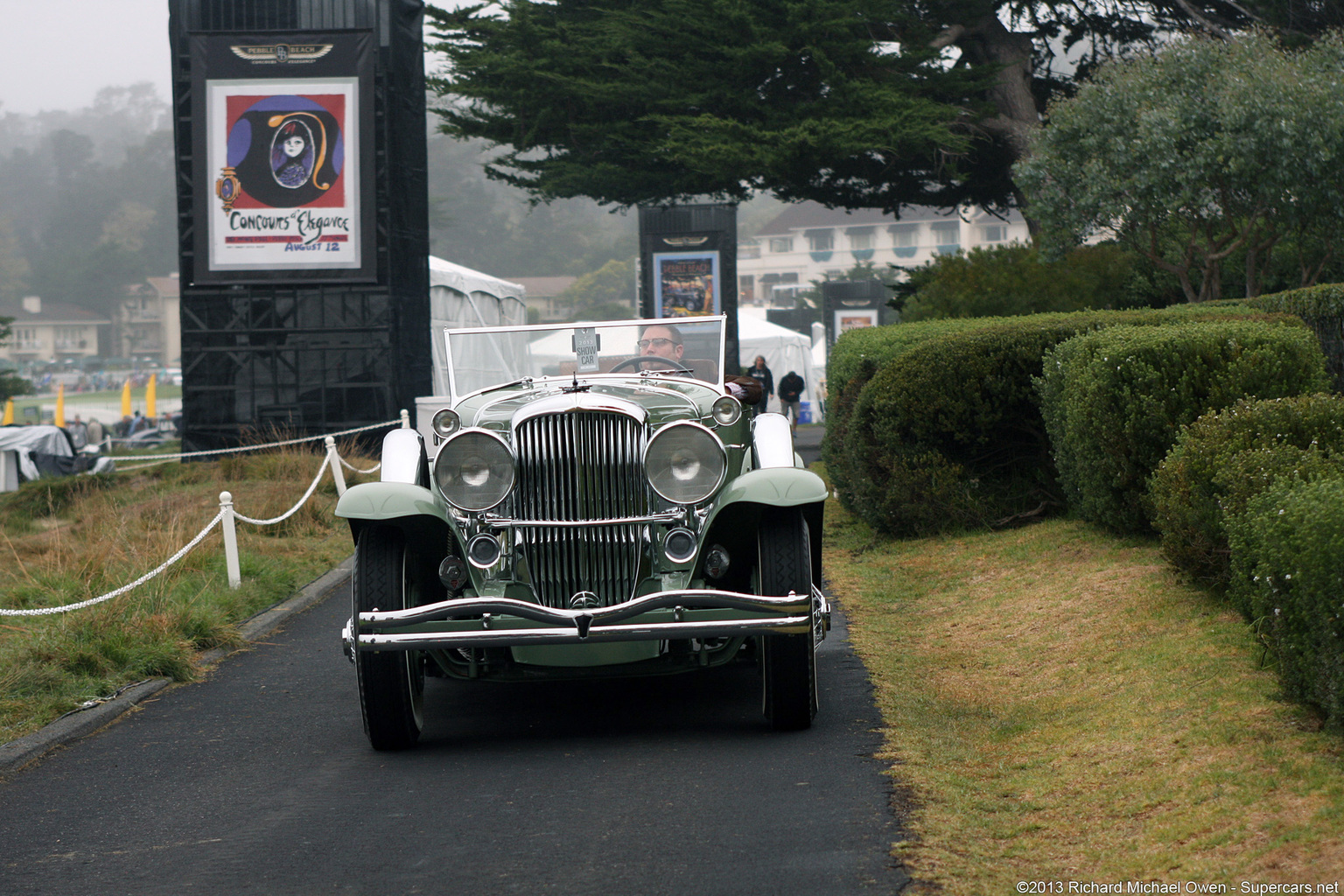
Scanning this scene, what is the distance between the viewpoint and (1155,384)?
308 inches

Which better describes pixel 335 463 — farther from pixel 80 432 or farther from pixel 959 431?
pixel 80 432

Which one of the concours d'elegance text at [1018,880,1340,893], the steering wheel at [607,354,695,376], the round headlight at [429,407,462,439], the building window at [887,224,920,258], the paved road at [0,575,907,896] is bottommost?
the paved road at [0,575,907,896]

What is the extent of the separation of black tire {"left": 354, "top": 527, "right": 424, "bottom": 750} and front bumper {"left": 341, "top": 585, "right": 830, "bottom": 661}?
0.14m

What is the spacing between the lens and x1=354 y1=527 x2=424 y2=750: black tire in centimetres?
550

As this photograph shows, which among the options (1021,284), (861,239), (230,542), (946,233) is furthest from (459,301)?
(861,239)

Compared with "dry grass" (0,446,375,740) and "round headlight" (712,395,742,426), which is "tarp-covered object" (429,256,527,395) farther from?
"round headlight" (712,395,742,426)

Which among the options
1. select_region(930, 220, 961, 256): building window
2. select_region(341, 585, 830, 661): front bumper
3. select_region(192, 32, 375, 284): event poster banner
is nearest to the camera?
select_region(341, 585, 830, 661): front bumper

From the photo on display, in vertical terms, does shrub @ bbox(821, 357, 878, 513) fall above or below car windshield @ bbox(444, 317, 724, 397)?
below

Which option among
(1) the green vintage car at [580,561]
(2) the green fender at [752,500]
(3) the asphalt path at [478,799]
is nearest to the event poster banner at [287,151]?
(3) the asphalt path at [478,799]

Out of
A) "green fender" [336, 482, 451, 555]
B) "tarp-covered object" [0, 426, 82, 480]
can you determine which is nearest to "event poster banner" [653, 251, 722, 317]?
"tarp-covered object" [0, 426, 82, 480]

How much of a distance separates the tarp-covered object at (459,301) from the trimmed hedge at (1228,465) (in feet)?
53.5

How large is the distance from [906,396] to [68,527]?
7.50m

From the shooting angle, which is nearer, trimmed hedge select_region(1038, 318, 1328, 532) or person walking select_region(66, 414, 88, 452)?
trimmed hedge select_region(1038, 318, 1328, 532)

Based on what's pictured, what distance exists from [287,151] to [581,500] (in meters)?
15.4
